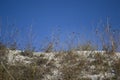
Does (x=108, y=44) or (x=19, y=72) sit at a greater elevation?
(x=108, y=44)

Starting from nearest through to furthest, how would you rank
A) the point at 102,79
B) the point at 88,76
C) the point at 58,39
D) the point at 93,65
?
the point at 102,79, the point at 88,76, the point at 93,65, the point at 58,39

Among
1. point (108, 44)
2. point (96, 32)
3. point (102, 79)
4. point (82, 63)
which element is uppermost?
point (96, 32)

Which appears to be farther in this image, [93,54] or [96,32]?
[96,32]

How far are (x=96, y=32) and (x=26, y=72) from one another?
8.35ft

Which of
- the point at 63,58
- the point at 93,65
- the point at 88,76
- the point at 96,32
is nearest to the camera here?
the point at 88,76

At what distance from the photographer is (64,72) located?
4.04 m

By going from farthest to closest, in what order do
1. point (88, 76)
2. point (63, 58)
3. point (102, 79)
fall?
point (63, 58) → point (88, 76) → point (102, 79)

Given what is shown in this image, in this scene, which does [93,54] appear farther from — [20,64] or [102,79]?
[20,64]

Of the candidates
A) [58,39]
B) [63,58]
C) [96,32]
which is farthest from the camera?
[58,39]

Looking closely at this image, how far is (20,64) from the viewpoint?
455 cm

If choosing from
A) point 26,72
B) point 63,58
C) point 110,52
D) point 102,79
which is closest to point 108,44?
point 110,52

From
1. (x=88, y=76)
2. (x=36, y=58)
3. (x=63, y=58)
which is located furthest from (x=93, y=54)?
(x=36, y=58)

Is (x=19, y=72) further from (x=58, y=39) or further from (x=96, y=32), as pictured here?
(x=96, y=32)

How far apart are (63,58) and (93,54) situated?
86 centimetres
